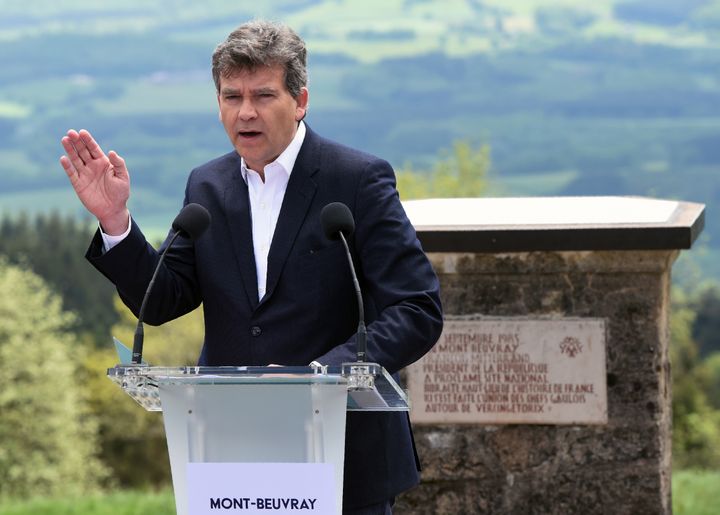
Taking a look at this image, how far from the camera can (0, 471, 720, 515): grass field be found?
8.48 meters

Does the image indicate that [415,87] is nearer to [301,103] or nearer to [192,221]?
[301,103]

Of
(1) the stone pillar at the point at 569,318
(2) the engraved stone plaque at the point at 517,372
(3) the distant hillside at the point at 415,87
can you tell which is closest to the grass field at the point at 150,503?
(1) the stone pillar at the point at 569,318

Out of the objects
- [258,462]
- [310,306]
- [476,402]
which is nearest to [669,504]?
[476,402]

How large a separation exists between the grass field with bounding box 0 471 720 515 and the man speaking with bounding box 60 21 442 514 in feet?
15.4

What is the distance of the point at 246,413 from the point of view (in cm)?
346

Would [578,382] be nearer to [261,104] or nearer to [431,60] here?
[261,104]

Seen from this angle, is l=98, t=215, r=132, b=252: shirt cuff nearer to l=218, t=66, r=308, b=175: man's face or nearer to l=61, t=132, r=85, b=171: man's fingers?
l=61, t=132, r=85, b=171: man's fingers

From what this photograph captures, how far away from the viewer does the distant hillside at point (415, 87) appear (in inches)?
4328

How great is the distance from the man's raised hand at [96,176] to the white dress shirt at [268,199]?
40cm

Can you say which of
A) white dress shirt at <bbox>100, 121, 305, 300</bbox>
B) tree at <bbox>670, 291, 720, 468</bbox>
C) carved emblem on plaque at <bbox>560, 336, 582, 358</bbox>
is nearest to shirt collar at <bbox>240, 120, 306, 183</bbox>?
white dress shirt at <bbox>100, 121, 305, 300</bbox>

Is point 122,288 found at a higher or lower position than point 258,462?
higher

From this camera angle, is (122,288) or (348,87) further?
(348,87)

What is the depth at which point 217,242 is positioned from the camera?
13.4ft

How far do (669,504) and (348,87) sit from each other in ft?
378
